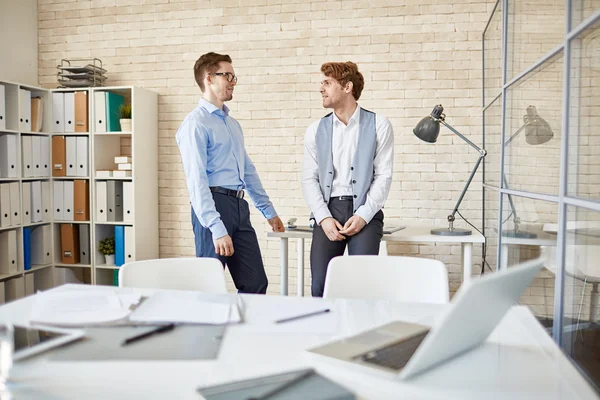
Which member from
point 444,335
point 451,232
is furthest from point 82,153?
point 444,335

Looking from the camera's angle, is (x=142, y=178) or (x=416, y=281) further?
(x=142, y=178)

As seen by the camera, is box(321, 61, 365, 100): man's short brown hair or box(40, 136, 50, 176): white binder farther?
box(40, 136, 50, 176): white binder

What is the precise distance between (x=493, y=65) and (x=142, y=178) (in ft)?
9.24

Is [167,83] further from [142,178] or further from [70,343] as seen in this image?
[70,343]

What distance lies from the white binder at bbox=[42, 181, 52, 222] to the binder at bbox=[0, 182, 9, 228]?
387 mm

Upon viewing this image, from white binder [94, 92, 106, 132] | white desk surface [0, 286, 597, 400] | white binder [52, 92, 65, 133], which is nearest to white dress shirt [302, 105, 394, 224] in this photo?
white desk surface [0, 286, 597, 400]

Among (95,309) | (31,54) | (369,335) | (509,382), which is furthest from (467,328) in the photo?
(31,54)

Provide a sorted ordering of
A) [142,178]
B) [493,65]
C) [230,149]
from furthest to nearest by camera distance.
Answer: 1. [142,178]
2. [493,65]
3. [230,149]

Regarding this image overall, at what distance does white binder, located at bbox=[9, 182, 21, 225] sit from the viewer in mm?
4107

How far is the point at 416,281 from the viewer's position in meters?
1.97

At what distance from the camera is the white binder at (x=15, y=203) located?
162 inches

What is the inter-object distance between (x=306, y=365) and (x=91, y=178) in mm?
3752

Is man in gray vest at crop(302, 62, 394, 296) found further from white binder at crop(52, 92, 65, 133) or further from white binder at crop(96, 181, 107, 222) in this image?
white binder at crop(52, 92, 65, 133)

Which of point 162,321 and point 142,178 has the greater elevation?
point 142,178
